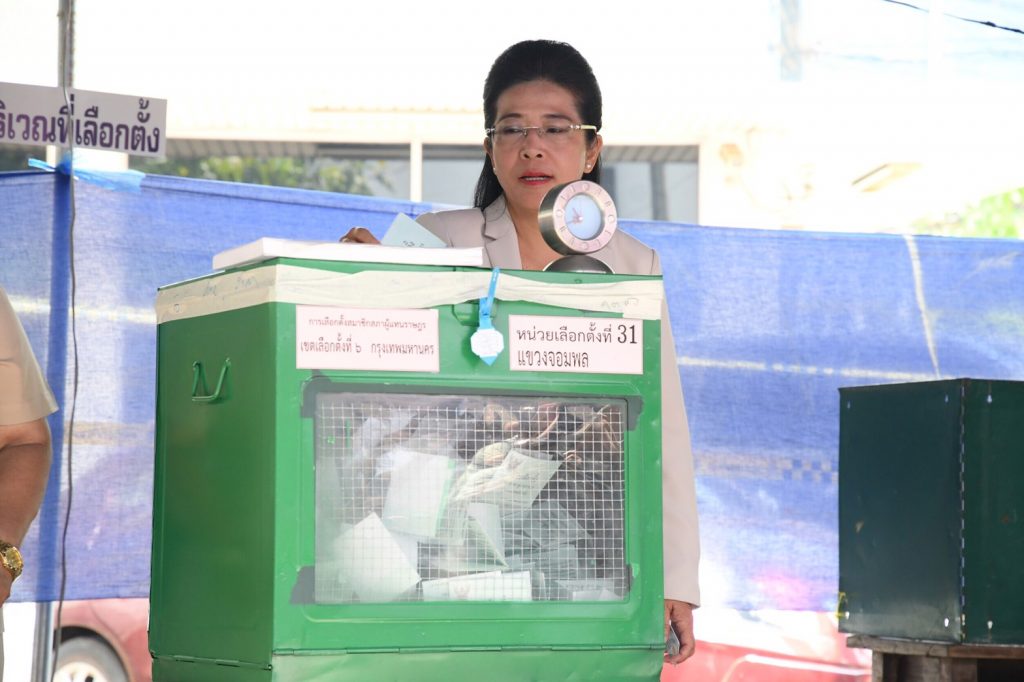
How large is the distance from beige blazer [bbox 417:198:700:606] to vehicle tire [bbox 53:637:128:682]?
3.09 metres

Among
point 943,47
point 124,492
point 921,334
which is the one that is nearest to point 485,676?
point 124,492

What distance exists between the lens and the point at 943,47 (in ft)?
21.5

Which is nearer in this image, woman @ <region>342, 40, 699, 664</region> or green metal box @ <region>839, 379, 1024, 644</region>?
woman @ <region>342, 40, 699, 664</region>

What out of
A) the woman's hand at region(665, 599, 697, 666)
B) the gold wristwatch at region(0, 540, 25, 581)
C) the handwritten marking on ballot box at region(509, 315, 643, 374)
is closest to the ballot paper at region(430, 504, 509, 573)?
the handwritten marking on ballot box at region(509, 315, 643, 374)

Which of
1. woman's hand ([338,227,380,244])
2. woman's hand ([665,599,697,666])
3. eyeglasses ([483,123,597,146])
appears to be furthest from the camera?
eyeglasses ([483,123,597,146])

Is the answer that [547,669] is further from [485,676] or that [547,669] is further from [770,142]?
[770,142]

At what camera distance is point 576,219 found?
186 centimetres

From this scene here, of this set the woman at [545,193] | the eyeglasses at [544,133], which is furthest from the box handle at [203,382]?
the eyeglasses at [544,133]

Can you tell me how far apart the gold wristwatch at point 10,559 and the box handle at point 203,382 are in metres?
0.50

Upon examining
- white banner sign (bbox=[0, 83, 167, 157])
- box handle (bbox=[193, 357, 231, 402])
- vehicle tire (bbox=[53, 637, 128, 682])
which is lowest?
vehicle tire (bbox=[53, 637, 128, 682])

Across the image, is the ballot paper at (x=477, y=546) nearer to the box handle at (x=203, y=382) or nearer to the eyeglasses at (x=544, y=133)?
the box handle at (x=203, y=382)

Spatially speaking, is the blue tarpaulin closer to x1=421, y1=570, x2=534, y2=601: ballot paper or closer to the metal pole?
the metal pole

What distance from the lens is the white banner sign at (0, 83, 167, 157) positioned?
148 inches

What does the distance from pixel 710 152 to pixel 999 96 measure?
188cm
